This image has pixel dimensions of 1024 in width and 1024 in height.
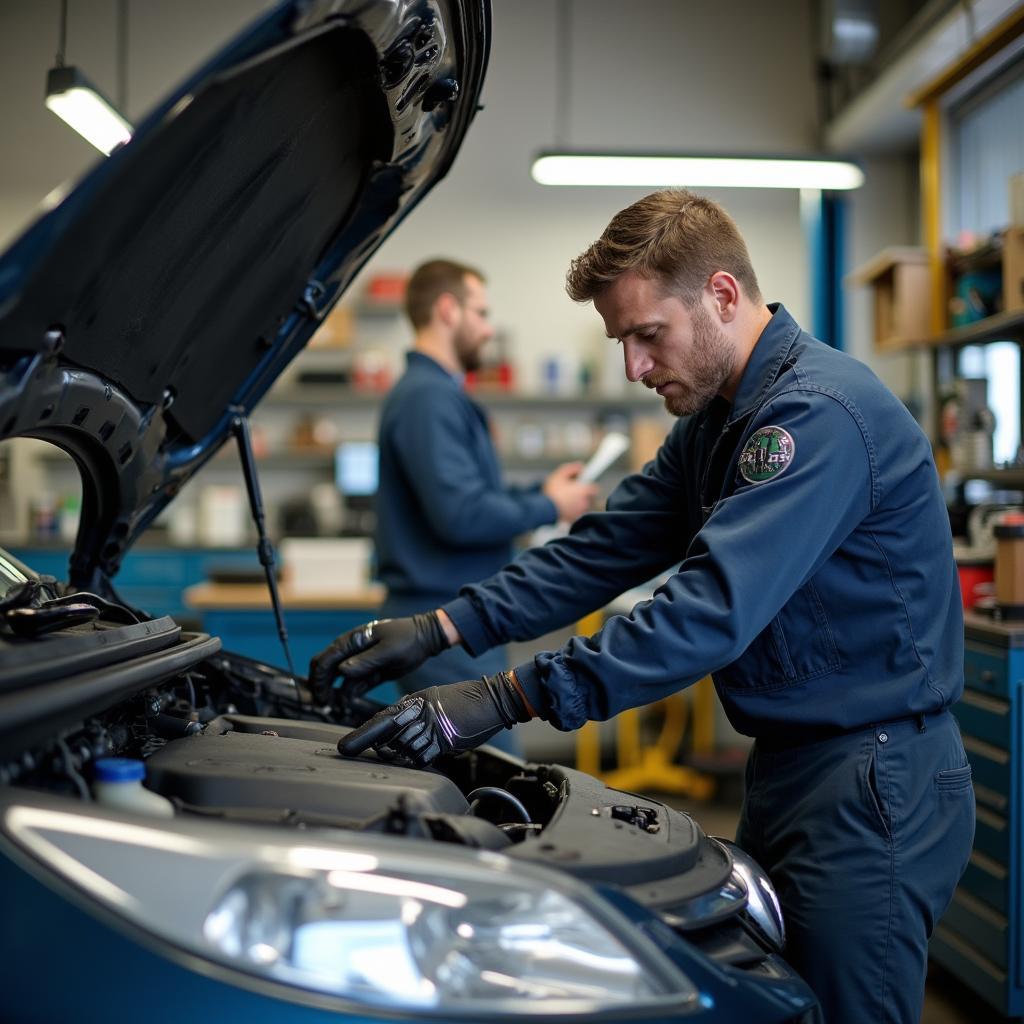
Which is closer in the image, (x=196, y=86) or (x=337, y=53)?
(x=196, y=86)

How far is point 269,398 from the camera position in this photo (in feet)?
21.1

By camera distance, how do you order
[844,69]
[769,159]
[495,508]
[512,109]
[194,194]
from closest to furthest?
[194,194], [495,508], [769,159], [844,69], [512,109]

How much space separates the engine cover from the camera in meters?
1.04

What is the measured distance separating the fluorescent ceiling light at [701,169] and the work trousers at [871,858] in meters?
3.53

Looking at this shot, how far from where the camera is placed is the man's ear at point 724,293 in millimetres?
1393

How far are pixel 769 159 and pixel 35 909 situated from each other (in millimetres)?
4294

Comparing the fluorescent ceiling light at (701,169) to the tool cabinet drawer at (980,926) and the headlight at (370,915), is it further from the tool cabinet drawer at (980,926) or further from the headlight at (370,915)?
the headlight at (370,915)

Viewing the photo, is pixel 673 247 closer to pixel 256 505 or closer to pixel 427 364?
pixel 256 505

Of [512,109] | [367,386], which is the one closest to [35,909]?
[367,386]

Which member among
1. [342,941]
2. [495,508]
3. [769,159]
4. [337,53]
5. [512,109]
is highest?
[512,109]

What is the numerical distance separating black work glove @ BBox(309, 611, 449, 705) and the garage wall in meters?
5.01

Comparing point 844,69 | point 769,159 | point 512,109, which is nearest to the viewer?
point 769,159

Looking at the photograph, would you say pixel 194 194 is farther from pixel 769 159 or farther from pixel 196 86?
pixel 769 159

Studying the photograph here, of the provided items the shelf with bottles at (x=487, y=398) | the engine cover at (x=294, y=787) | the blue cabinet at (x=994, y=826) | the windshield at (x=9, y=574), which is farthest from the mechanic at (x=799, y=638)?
the shelf with bottles at (x=487, y=398)
